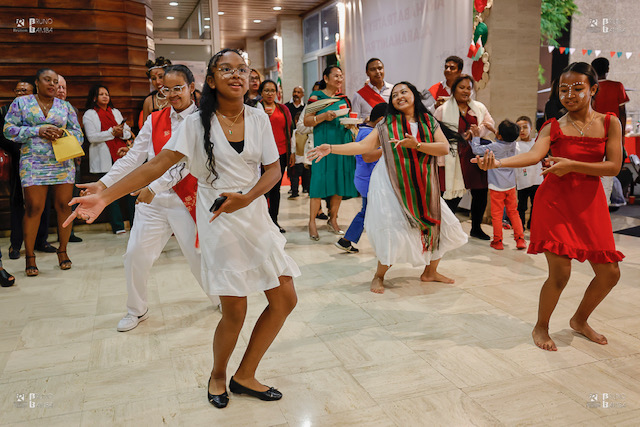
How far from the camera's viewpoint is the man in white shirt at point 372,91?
209 inches

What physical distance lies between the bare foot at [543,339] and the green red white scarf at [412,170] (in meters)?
1.07

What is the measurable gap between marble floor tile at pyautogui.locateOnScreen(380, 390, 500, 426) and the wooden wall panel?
5121 millimetres

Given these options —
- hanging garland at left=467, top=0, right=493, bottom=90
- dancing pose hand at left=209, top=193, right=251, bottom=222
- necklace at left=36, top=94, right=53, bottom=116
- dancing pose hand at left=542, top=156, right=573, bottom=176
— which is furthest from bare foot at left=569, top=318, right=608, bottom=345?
necklace at left=36, top=94, right=53, bottom=116

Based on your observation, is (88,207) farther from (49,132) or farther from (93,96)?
→ (93,96)

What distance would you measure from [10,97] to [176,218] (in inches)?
162

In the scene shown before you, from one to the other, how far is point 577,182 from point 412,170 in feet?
3.80

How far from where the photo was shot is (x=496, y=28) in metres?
6.06

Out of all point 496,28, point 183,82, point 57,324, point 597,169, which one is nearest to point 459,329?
point 597,169

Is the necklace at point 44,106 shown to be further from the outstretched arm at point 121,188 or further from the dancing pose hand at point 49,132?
the outstretched arm at point 121,188

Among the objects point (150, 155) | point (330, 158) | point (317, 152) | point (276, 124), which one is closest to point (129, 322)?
point (150, 155)

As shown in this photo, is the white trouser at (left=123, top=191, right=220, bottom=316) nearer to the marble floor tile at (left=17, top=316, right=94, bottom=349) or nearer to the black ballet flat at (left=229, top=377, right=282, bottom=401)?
the marble floor tile at (left=17, top=316, right=94, bottom=349)

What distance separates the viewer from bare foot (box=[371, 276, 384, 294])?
3.87m

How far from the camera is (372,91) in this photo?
5.46 meters

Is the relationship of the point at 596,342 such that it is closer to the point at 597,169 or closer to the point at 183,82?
the point at 597,169
